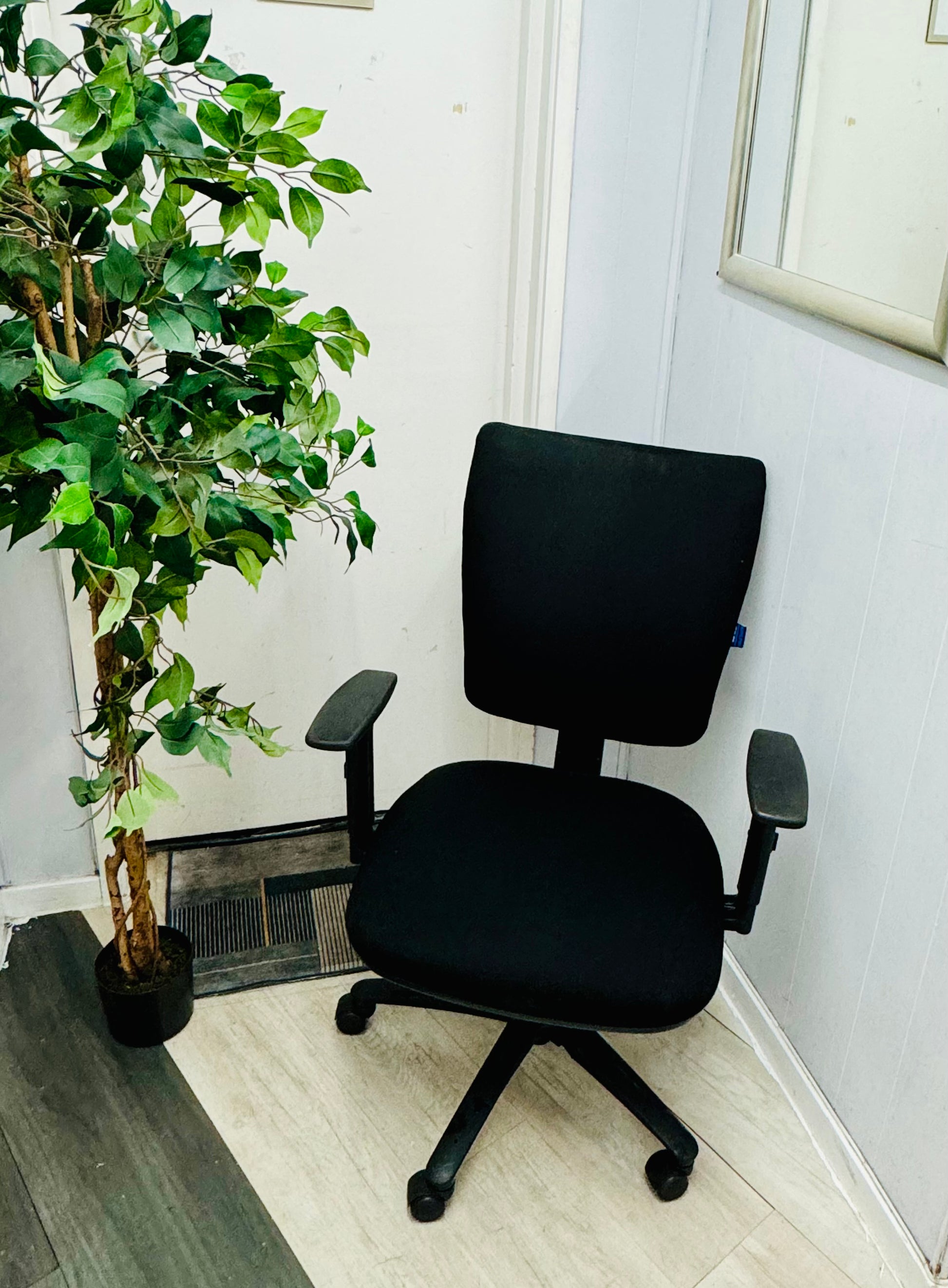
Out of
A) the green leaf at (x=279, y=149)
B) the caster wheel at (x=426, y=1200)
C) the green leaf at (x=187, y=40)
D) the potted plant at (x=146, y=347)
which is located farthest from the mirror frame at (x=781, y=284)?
the caster wheel at (x=426, y=1200)

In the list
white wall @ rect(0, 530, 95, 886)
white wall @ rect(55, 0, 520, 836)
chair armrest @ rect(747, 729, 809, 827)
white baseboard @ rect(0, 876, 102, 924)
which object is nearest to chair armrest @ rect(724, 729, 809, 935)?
chair armrest @ rect(747, 729, 809, 827)

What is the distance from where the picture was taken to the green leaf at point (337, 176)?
3.87 feet

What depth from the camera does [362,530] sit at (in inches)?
56.8

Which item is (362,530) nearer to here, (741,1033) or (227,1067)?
(227,1067)

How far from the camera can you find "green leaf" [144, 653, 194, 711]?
55.2 inches

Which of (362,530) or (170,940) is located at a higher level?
(362,530)

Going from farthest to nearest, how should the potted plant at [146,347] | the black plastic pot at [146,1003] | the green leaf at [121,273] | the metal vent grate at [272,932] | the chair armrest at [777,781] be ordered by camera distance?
the metal vent grate at [272,932], the black plastic pot at [146,1003], the chair armrest at [777,781], the green leaf at [121,273], the potted plant at [146,347]

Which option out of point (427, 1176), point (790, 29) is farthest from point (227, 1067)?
point (790, 29)

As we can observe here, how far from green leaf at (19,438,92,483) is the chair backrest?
2.37 feet

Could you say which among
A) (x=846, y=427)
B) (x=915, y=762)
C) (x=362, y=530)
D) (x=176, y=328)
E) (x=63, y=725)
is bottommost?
(x=63, y=725)

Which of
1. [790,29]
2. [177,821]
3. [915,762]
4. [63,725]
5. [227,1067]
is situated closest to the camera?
[915,762]

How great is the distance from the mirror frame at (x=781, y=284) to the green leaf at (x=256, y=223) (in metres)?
0.74

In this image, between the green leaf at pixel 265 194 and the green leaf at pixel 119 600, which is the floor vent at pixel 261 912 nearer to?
the green leaf at pixel 119 600

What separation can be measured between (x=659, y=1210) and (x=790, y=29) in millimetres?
1680
